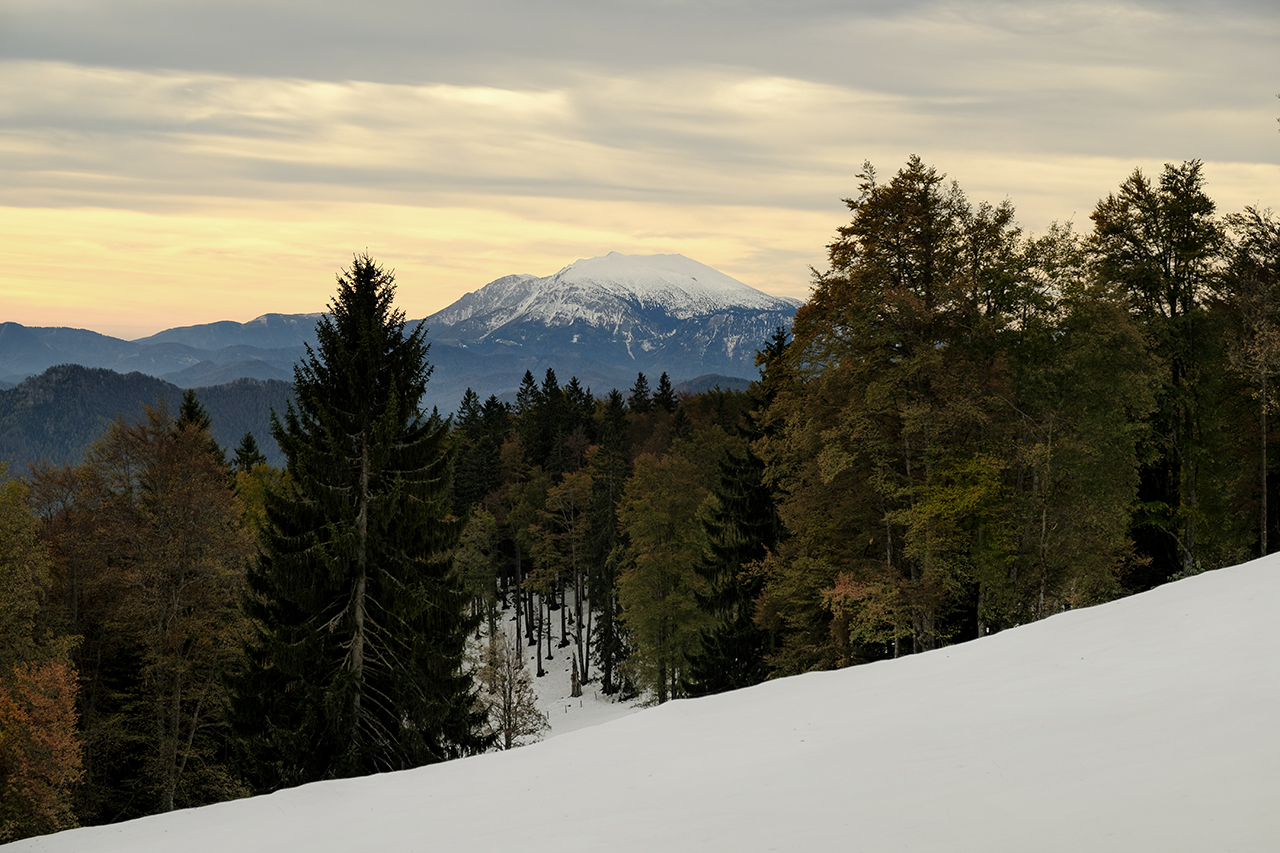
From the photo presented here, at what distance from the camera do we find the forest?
1838 cm

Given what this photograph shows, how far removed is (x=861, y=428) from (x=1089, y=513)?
6.50m

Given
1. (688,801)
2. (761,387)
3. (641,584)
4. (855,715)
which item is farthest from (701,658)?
(688,801)

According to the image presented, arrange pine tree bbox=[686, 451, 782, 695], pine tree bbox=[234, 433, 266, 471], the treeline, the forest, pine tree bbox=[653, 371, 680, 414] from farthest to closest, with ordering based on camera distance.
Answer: pine tree bbox=[653, 371, 680, 414] < pine tree bbox=[234, 433, 266, 471] < pine tree bbox=[686, 451, 782, 695] < the treeline < the forest

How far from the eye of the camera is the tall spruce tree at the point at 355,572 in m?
17.7

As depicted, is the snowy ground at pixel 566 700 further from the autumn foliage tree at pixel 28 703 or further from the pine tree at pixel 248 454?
the pine tree at pixel 248 454

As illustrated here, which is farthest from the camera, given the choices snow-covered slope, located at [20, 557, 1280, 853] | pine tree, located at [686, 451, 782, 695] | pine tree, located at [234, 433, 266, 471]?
pine tree, located at [234, 433, 266, 471]

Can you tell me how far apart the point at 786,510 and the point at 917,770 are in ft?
55.0

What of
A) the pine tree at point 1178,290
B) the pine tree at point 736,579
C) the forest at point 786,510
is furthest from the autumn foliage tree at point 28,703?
the pine tree at point 1178,290

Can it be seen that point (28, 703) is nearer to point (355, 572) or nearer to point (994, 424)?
point (355, 572)

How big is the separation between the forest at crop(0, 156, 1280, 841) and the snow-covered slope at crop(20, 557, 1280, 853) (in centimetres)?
822

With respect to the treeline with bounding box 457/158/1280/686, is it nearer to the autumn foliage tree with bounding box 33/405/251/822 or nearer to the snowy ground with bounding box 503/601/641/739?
the snowy ground with bounding box 503/601/641/739

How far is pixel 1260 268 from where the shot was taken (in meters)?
27.5

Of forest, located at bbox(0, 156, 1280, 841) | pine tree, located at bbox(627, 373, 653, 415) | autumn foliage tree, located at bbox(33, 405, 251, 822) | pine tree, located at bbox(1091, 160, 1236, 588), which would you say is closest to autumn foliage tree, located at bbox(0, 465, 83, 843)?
forest, located at bbox(0, 156, 1280, 841)

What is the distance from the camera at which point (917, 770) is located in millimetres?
7500
